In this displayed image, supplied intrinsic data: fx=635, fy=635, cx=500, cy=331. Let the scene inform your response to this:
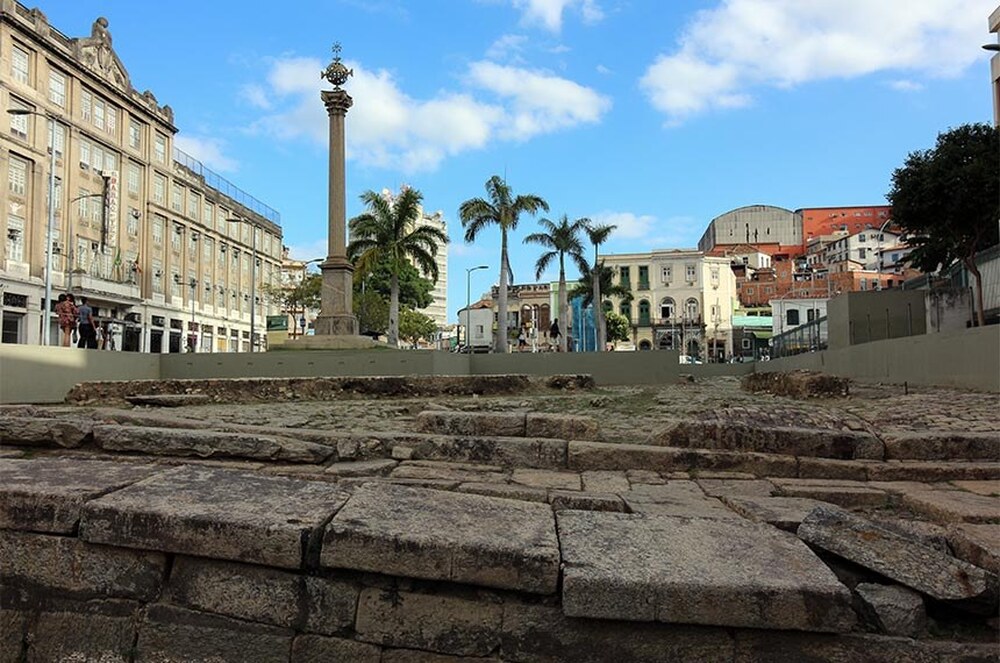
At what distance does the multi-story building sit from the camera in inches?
2685

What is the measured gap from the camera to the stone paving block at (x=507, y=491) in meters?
3.90

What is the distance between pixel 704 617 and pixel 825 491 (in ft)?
8.21

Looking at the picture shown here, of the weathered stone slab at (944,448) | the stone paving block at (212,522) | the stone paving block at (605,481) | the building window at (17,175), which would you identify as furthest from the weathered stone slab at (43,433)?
the building window at (17,175)

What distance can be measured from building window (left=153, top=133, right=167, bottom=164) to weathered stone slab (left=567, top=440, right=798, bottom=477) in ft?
162

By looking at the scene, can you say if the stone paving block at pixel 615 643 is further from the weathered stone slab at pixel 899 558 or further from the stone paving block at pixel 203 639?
the stone paving block at pixel 203 639

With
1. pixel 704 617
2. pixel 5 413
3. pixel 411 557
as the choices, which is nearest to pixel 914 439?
pixel 704 617

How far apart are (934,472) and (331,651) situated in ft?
15.5

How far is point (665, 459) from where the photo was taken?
5.27 m

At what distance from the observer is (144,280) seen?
43.9 meters

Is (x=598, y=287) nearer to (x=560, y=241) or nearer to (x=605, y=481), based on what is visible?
(x=560, y=241)

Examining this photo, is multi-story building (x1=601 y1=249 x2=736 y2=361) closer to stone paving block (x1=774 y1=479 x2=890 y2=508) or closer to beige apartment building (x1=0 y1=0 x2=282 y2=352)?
beige apartment building (x1=0 y1=0 x2=282 y2=352)

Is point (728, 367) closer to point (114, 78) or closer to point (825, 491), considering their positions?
point (825, 491)

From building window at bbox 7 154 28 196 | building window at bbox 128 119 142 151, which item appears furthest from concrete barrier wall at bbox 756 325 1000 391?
building window at bbox 128 119 142 151

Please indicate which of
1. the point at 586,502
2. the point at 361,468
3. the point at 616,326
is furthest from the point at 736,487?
the point at 616,326
